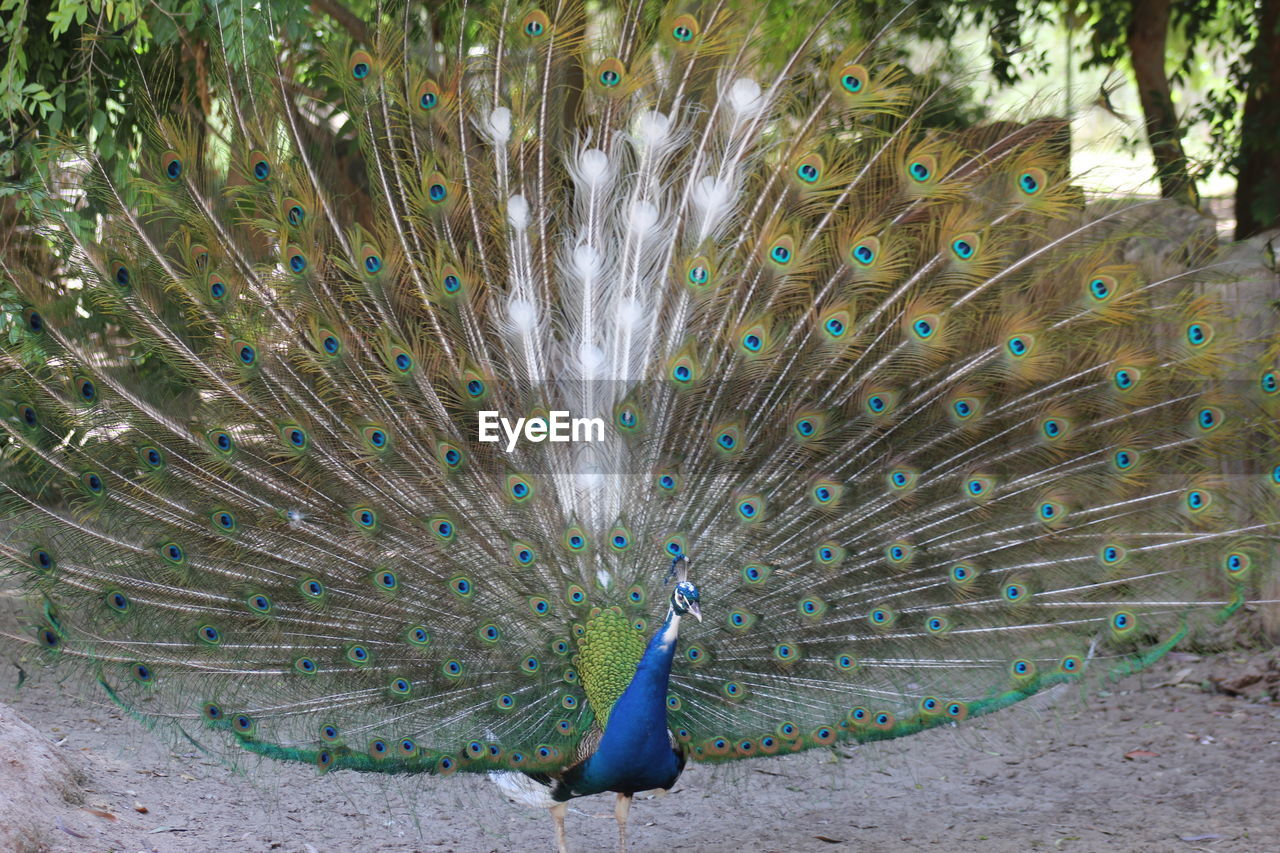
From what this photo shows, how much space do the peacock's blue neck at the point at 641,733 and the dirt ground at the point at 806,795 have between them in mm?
568

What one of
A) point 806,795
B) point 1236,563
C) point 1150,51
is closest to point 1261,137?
point 1150,51

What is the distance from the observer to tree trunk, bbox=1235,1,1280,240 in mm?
6699

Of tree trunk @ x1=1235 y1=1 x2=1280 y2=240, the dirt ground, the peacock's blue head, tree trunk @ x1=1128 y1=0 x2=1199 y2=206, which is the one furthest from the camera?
tree trunk @ x1=1128 y1=0 x2=1199 y2=206

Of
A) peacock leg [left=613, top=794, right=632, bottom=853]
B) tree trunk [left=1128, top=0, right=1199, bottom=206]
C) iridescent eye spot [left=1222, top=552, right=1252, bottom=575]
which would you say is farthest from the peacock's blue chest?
tree trunk [left=1128, top=0, right=1199, bottom=206]

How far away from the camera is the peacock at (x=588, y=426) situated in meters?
3.83

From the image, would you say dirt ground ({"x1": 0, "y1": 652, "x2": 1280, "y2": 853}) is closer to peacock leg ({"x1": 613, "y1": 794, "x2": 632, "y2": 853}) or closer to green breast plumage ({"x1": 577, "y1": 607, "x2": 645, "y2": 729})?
peacock leg ({"x1": 613, "y1": 794, "x2": 632, "y2": 853})

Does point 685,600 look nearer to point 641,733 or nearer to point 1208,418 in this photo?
point 641,733

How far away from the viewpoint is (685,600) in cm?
360

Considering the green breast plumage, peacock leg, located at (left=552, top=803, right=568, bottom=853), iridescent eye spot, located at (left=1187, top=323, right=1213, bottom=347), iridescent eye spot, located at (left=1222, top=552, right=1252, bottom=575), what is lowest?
peacock leg, located at (left=552, top=803, right=568, bottom=853)

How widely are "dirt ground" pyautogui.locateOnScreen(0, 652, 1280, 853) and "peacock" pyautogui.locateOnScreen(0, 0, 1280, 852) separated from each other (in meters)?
0.66

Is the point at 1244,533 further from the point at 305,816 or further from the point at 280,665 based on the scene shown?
the point at 305,816

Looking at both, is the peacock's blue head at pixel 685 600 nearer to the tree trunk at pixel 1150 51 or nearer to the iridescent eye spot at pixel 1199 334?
the iridescent eye spot at pixel 1199 334

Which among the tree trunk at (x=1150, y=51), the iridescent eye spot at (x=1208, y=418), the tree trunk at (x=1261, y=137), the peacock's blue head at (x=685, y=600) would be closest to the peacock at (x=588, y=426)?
the iridescent eye spot at (x=1208, y=418)

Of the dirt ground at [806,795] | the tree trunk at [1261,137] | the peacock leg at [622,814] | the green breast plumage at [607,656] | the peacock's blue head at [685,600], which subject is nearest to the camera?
the peacock's blue head at [685,600]
